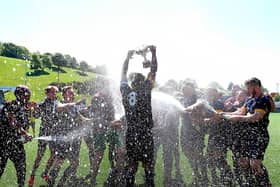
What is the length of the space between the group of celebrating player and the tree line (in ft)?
236

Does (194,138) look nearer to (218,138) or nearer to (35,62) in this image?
(218,138)

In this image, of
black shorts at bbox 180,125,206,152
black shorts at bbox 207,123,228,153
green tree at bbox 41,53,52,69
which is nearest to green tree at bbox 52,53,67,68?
green tree at bbox 41,53,52,69

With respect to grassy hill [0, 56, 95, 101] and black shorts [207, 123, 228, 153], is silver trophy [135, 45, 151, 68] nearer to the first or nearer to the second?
black shorts [207, 123, 228, 153]

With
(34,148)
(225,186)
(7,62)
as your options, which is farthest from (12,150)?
(7,62)

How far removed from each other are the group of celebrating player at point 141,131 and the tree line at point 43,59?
71972mm

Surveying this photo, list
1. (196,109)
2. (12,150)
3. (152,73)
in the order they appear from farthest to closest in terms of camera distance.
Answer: (196,109) < (12,150) < (152,73)

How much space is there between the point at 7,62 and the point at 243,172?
82.8 metres

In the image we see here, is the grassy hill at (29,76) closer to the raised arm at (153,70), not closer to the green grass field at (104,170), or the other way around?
the green grass field at (104,170)

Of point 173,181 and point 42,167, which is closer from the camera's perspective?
point 173,181

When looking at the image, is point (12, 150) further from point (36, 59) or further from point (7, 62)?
point (36, 59)

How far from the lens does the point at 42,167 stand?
8648 mm

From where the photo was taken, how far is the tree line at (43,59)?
8449 cm

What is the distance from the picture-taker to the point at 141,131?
18.1 ft

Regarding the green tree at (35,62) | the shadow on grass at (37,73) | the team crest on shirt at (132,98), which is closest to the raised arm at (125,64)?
the team crest on shirt at (132,98)
